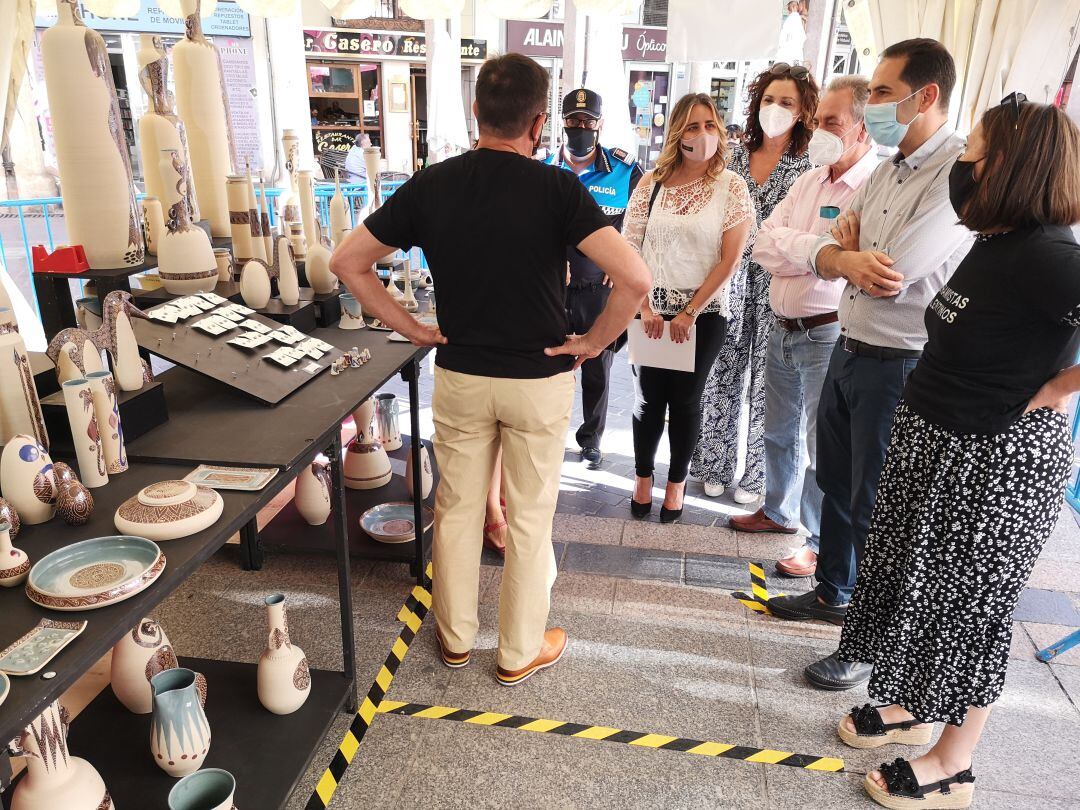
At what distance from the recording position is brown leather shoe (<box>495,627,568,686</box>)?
2.12m

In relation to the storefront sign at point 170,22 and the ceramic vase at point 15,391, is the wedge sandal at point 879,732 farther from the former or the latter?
the storefront sign at point 170,22

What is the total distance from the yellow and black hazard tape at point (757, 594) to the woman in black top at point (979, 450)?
69 cm

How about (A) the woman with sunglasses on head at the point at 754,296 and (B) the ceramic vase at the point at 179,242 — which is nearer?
(B) the ceramic vase at the point at 179,242

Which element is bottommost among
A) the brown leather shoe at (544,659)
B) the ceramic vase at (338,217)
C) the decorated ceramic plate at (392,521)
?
the brown leather shoe at (544,659)

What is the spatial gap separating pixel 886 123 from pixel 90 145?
6.81ft

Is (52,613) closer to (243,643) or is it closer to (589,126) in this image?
(243,643)

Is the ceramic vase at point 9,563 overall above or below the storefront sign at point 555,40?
below

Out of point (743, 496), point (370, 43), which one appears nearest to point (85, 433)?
point (743, 496)

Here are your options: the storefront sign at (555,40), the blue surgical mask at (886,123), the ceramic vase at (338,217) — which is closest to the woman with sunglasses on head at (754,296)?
the blue surgical mask at (886,123)

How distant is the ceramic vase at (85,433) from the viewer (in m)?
1.37

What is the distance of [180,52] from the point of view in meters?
2.32

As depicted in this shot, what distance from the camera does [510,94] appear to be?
5.42 ft

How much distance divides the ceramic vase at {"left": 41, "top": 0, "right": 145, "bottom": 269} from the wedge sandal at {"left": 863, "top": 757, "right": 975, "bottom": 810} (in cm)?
241

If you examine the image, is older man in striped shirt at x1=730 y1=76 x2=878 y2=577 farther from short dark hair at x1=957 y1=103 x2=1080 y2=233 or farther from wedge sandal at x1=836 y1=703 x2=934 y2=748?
wedge sandal at x1=836 y1=703 x2=934 y2=748
